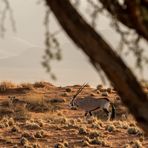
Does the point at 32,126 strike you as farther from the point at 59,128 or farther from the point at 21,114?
the point at 21,114

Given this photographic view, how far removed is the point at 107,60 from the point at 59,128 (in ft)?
63.2

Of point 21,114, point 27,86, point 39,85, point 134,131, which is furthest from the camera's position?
point 39,85

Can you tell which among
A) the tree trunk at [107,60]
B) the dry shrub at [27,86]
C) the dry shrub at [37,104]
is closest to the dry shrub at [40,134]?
the dry shrub at [37,104]

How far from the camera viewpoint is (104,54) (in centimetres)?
536

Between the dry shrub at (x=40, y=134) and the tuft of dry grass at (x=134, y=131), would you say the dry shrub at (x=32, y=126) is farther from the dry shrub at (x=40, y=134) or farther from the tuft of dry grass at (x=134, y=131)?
the tuft of dry grass at (x=134, y=131)

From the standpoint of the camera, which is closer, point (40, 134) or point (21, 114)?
point (40, 134)

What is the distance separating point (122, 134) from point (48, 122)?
4.68 meters

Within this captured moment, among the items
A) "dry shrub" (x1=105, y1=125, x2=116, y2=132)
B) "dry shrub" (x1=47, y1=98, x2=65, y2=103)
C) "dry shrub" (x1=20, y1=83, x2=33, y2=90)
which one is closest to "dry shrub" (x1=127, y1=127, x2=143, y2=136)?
"dry shrub" (x1=105, y1=125, x2=116, y2=132)

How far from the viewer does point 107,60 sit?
5352mm

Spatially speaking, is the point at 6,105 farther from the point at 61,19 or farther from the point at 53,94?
the point at 61,19

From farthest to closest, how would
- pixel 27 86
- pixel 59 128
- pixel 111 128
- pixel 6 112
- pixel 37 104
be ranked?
pixel 27 86 → pixel 37 104 → pixel 6 112 → pixel 59 128 → pixel 111 128

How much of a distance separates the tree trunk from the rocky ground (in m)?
15.2

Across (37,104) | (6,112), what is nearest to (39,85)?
(37,104)

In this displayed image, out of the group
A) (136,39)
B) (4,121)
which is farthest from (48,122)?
(136,39)
